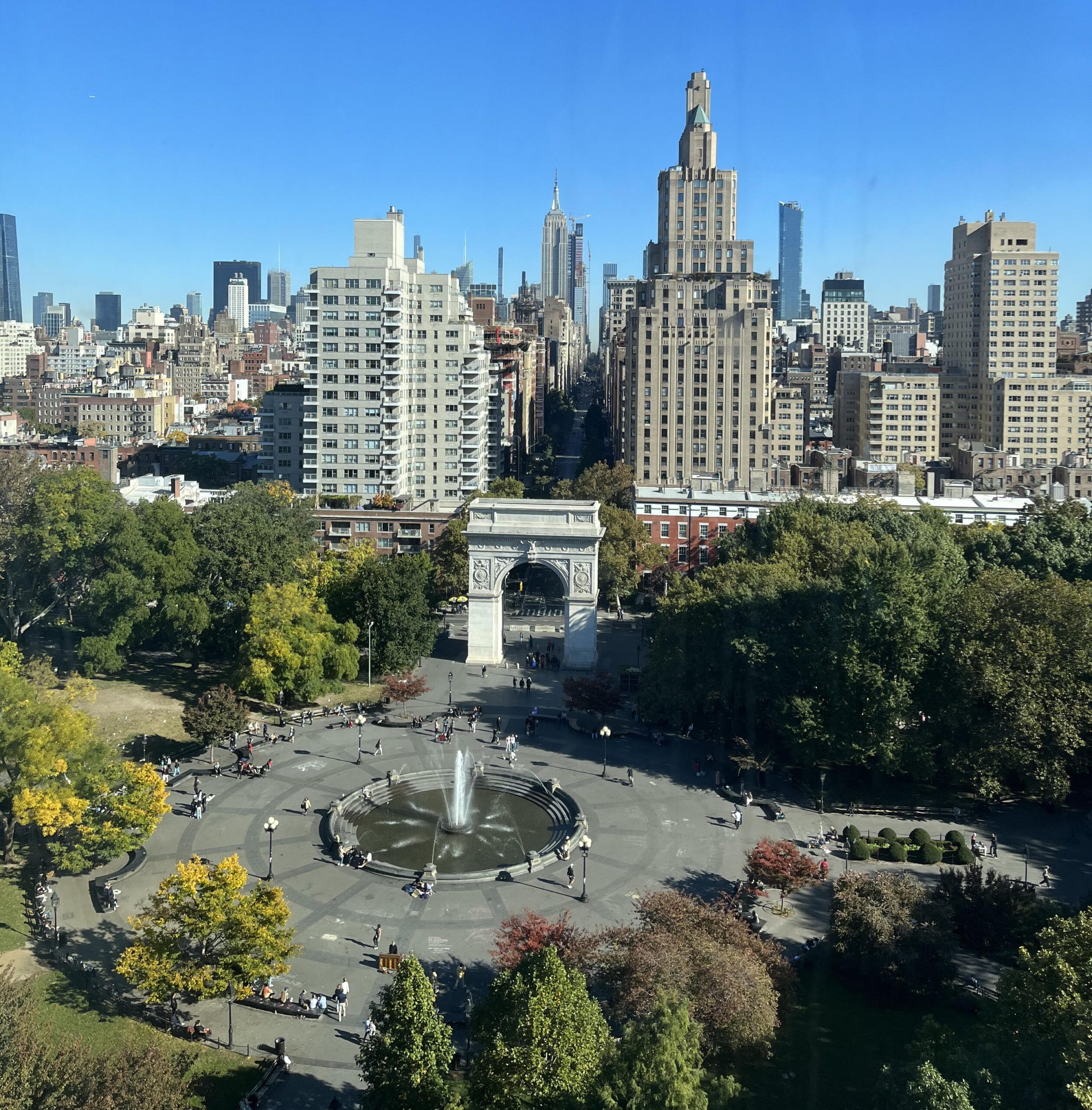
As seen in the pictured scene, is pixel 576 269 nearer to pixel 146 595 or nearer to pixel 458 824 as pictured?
pixel 146 595

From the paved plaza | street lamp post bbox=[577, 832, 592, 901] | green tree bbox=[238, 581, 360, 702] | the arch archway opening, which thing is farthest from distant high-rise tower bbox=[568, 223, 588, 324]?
street lamp post bbox=[577, 832, 592, 901]

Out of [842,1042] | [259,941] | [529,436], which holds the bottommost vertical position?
[842,1042]

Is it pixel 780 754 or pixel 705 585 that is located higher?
pixel 705 585

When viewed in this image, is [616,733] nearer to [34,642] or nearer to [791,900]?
[791,900]

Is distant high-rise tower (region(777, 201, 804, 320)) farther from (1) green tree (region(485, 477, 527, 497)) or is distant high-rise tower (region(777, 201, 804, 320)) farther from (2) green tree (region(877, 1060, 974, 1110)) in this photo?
(2) green tree (region(877, 1060, 974, 1110))

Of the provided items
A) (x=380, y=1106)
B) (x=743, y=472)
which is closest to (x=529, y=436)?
(x=743, y=472)

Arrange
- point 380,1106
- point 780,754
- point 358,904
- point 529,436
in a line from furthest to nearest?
1. point 529,436
2. point 780,754
3. point 358,904
4. point 380,1106

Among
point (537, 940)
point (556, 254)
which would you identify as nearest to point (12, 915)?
point (537, 940)
